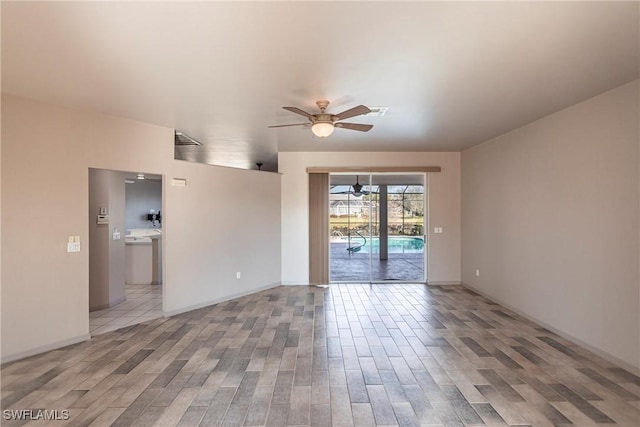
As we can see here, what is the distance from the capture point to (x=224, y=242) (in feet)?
18.1

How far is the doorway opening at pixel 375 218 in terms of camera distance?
7.07 metres

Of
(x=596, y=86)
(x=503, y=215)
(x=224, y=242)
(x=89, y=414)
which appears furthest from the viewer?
(x=224, y=242)

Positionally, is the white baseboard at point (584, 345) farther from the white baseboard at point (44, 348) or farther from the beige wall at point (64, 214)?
the white baseboard at point (44, 348)

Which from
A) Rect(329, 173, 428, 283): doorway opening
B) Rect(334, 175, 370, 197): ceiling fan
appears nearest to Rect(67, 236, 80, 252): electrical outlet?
Rect(329, 173, 428, 283): doorway opening

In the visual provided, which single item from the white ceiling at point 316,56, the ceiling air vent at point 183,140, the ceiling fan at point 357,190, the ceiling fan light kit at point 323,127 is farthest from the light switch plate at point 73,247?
the ceiling fan at point 357,190

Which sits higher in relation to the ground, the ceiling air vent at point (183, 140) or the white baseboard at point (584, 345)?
the ceiling air vent at point (183, 140)

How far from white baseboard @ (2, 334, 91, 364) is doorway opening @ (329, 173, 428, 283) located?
4.43m

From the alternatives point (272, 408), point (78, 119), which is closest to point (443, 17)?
point (272, 408)

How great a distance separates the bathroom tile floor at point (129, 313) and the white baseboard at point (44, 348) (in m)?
0.23

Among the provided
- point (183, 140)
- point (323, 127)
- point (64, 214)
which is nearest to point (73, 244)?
point (64, 214)

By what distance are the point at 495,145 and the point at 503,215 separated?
1.22 metres

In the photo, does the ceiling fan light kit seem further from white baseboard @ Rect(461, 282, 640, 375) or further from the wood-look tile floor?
white baseboard @ Rect(461, 282, 640, 375)

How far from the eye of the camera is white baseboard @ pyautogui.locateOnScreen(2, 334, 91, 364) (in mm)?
3277

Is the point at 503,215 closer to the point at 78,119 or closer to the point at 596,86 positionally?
the point at 596,86
